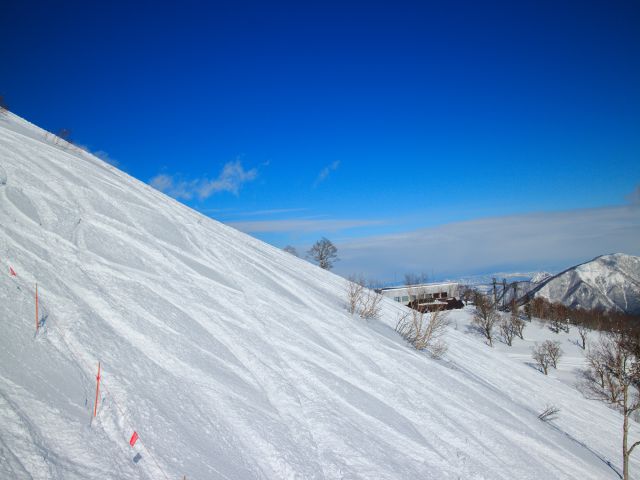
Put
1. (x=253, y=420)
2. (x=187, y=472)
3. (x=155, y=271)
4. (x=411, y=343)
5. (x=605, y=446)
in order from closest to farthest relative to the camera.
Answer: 1. (x=187, y=472)
2. (x=253, y=420)
3. (x=155, y=271)
4. (x=411, y=343)
5. (x=605, y=446)

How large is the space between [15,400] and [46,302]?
131 centimetres

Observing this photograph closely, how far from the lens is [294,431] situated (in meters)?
3.20

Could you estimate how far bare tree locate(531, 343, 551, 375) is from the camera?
79.3ft

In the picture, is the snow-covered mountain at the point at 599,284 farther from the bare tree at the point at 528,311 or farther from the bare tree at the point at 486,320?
the bare tree at the point at 486,320

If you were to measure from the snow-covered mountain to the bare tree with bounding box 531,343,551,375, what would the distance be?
81943 mm

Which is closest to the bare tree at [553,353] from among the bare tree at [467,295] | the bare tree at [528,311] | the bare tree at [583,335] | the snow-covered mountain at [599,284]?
the bare tree at [583,335]

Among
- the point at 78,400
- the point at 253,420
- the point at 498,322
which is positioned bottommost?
the point at 498,322

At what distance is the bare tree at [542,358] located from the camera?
79.3ft

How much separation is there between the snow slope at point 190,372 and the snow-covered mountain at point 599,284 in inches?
4278

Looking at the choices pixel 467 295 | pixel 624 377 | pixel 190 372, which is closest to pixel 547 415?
pixel 190 372

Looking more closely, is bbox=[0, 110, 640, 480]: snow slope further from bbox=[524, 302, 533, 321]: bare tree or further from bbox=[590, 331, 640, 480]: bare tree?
bbox=[524, 302, 533, 321]: bare tree

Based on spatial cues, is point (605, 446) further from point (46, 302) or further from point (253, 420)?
point (46, 302)

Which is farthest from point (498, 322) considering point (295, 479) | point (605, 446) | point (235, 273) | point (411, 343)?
point (295, 479)

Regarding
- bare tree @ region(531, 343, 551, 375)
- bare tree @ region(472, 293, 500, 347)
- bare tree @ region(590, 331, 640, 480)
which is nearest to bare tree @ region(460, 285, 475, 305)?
bare tree @ region(472, 293, 500, 347)
